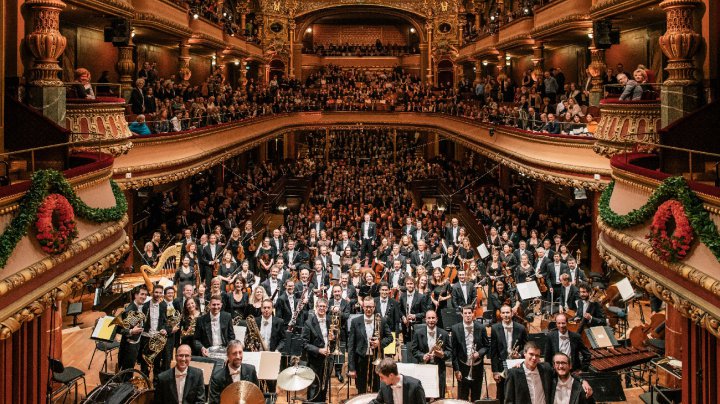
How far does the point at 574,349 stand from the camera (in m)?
8.49

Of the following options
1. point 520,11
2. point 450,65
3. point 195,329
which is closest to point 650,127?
point 195,329

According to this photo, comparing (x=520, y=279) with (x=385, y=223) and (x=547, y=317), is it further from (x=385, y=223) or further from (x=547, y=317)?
(x=385, y=223)

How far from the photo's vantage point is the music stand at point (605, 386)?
7.65m

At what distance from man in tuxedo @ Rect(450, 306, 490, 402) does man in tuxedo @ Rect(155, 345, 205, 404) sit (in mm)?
3417

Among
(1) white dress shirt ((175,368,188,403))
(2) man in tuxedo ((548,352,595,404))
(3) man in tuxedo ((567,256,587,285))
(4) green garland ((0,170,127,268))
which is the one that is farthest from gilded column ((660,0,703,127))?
(4) green garland ((0,170,127,268))

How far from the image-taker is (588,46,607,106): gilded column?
16.0m

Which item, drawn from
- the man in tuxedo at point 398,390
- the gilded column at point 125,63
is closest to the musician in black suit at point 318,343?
the man in tuxedo at point 398,390

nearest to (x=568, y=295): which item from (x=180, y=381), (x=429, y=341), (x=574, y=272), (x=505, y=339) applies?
(x=574, y=272)

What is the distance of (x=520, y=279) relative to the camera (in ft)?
42.4

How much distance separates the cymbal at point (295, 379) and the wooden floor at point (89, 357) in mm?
2874

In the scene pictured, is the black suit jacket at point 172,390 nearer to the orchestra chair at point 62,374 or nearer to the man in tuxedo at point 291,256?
the orchestra chair at point 62,374

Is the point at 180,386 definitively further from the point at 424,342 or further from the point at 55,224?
the point at 424,342

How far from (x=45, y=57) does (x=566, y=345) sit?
9.44 meters

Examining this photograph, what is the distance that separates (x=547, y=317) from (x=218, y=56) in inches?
789
